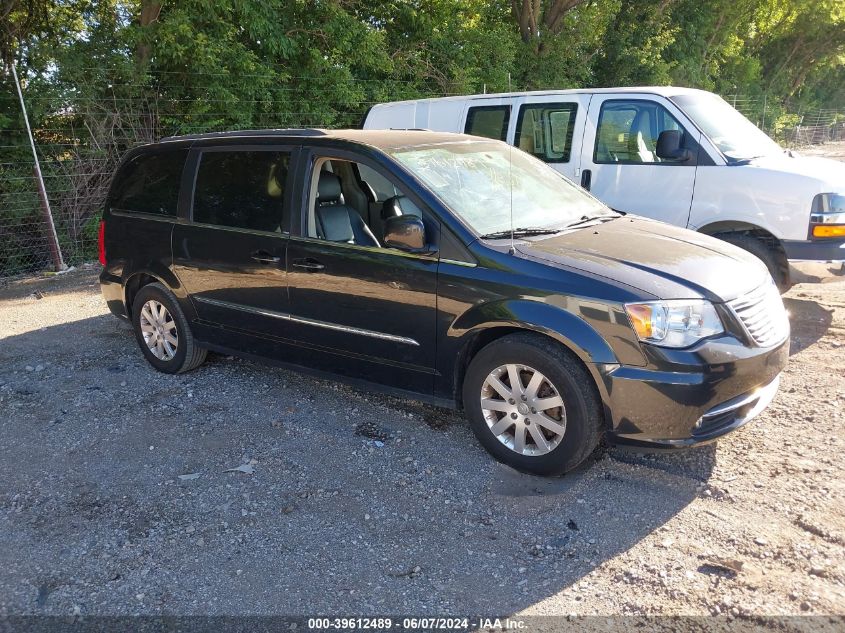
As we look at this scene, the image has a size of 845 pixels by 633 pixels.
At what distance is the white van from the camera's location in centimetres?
589

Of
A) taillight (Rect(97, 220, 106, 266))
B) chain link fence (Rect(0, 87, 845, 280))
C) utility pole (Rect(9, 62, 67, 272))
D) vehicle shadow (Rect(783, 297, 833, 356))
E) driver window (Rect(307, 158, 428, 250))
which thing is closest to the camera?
driver window (Rect(307, 158, 428, 250))

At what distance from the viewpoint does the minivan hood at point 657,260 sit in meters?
3.49

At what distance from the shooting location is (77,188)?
32.1 ft

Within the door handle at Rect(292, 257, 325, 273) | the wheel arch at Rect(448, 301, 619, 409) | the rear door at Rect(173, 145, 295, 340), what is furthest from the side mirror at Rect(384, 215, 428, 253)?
the rear door at Rect(173, 145, 295, 340)

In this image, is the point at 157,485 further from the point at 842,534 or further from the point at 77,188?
the point at 77,188

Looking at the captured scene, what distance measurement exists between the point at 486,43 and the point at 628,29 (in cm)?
773

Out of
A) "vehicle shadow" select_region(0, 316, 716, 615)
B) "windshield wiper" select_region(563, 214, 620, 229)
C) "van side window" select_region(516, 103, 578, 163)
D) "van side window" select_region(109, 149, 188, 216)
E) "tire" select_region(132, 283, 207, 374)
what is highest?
"van side window" select_region(516, 103, 578, 163)

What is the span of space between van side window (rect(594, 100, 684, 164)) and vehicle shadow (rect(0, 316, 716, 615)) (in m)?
3.75

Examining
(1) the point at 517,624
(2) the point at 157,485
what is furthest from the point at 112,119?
(1) the point at 517,624

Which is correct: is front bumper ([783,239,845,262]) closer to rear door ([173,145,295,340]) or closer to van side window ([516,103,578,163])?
van side window ([516,103,578,163])

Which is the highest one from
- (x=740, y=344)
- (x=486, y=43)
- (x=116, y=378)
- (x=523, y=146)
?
(x=486, y=43)

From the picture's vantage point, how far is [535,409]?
3650 mm

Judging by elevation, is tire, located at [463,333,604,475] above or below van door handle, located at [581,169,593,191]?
below

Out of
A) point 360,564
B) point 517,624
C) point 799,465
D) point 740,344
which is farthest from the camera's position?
point 799,465
